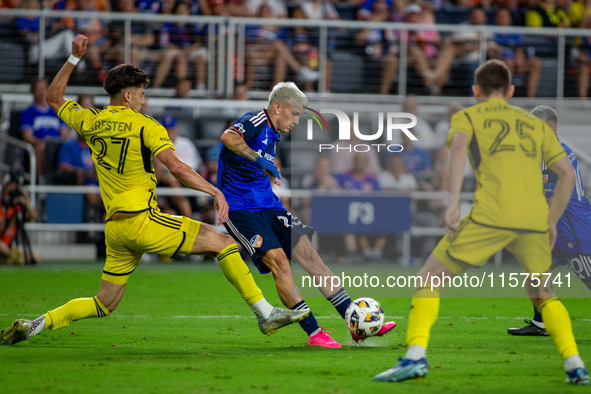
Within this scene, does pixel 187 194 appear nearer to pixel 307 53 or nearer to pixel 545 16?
pixel 307 53

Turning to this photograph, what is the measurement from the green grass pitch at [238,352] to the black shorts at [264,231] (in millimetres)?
813

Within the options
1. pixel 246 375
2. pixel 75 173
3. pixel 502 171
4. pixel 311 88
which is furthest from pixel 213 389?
pixel 311 88

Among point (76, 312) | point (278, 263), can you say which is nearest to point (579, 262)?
point (278, 263)

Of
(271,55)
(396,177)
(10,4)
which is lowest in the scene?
(396,177)

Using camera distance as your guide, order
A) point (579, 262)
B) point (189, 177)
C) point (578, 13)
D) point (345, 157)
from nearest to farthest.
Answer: point (189, 177)
point (579, 262)
point (345, 157)
point (578, 13)

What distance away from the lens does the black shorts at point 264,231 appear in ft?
20.3

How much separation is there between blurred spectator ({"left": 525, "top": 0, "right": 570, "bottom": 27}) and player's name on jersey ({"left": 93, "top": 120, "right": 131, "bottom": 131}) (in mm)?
13843

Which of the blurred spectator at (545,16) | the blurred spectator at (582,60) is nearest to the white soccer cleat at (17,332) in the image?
the blurred spectator at (582,60)

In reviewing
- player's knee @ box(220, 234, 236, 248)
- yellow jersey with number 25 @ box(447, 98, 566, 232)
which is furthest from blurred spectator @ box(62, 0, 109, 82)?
yellow jersey with number 25 @ box(447, 98, 566, 232)

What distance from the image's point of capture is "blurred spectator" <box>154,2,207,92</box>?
15562 millimetres

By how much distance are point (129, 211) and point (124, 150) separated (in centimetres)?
47

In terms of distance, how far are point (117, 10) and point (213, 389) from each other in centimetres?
1384

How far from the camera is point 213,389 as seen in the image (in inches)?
167

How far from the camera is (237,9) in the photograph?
1659cm
